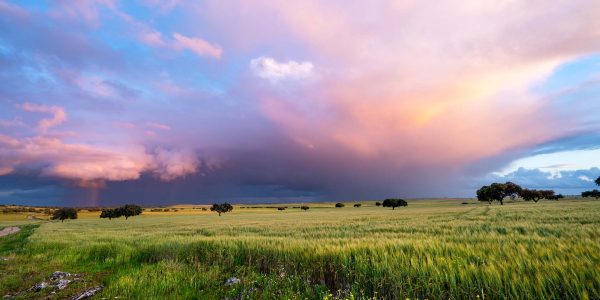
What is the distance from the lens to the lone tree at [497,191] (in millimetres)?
113312

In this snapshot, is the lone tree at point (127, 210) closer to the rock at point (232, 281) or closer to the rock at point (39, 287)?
the rock at point (39, 287)

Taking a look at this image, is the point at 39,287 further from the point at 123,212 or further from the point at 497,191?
the point at 497,191

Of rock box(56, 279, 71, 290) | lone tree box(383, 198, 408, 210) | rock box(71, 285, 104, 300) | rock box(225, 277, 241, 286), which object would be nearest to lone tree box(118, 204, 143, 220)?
lone tree box(383, 198, 408, 210)

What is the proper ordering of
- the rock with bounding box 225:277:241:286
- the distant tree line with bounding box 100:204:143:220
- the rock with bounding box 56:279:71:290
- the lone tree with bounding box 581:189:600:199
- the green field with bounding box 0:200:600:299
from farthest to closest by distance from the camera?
the lone tree with bounding box 581:189:600:199, the distant tree line with bounding box 100:204:143:220, the rock with bounding box 56:279:71:290, the rock with bounding box 225:277:241:286, the green field with bounding box 0:200:600:299

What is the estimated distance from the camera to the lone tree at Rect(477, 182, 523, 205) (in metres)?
113

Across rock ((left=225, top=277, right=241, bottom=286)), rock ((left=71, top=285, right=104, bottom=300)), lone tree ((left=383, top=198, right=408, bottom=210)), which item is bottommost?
lone tree ((left=383, top=198, right=408, bottom=210))

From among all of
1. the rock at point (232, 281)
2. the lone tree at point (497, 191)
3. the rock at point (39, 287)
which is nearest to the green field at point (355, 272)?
the rock at point (232, 281)

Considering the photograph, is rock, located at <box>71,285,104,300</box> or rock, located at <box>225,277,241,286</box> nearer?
rock, located at <box>71,285,104,300</box>

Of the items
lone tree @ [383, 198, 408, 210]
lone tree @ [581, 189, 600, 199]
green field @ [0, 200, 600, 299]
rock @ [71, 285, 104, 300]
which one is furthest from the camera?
lone tree @ [581, 189, 600, 199]

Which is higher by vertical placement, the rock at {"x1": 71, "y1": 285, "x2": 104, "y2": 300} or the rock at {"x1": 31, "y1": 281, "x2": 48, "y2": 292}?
the rock at {"x1": 71, "y1": 285, "x2": 104, "y2": 300}

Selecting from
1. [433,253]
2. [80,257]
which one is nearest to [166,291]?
[433,253]

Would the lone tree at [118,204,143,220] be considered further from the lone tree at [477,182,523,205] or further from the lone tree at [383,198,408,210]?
the lone tree at [477,182,523,205]

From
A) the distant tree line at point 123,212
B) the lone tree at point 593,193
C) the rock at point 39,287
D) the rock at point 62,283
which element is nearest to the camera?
the rock at point 39,287

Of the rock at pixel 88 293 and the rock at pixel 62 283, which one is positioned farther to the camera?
the rock at pixel 62 283
